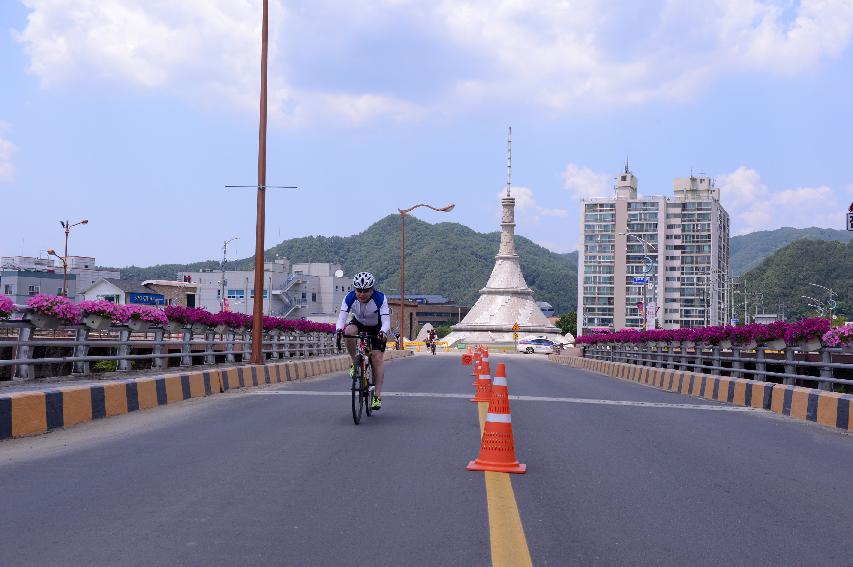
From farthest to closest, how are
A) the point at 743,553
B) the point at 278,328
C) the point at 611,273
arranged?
the point at 611,273 → the point at 278,328 → the point at 743,553

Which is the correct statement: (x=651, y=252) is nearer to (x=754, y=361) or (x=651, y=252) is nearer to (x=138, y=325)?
(x=754, y=361)

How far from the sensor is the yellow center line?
4.91 m

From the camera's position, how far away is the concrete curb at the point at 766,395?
542 inches

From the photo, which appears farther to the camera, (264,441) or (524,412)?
(524,412)

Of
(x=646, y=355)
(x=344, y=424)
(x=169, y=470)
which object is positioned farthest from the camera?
(x=646, y=355)

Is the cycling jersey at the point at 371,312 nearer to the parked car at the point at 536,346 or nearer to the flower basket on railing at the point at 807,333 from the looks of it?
the flower basket on railing at the point at 807,333

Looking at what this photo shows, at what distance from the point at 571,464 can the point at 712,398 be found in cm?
1282

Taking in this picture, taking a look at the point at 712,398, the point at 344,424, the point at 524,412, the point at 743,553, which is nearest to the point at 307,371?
the point at 712,398

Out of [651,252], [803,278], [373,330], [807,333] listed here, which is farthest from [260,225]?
[803,278]

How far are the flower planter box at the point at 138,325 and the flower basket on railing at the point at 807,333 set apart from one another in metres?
13.1

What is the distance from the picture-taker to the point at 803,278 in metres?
163

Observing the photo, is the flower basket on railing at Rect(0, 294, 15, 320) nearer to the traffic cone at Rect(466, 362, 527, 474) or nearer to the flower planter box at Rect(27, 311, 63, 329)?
the flower planter box at Rect(27, 311, 63, 329)

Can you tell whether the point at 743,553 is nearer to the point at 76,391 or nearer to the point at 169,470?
the point at 169,470

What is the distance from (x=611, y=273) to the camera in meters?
175
